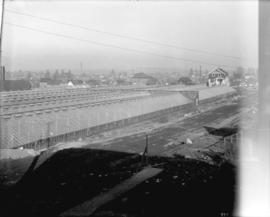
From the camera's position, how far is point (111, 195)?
4172 millimetres

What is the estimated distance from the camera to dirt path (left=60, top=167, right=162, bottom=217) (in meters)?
3.66

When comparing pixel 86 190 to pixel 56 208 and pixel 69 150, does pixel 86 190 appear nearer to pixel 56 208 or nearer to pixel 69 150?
pixel 56 208

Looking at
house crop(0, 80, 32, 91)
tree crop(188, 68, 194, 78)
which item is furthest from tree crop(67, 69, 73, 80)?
tree crop(188, 68, 194, 78)

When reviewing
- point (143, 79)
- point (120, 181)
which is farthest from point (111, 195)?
point (143, 79)

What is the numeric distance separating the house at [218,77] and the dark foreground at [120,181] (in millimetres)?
1167

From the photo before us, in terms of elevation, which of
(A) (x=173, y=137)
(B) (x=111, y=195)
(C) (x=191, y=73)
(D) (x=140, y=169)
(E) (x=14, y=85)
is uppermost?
(C) (x=191, y=73)

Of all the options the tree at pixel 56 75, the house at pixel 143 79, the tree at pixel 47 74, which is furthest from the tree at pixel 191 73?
the tree at pixel 47 74

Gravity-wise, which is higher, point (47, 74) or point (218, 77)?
point (47, 74)

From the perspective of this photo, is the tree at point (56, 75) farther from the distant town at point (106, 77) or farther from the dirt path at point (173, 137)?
the dirt path at point (173, 137)

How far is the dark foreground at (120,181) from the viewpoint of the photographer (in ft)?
12.0

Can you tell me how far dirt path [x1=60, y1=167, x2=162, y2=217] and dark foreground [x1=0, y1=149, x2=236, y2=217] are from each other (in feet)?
0.30

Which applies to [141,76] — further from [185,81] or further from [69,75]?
[69,75]

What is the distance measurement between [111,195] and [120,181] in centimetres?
59

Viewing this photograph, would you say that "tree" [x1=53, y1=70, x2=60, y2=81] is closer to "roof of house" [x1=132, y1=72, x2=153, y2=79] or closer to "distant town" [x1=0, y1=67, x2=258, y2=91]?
"distant town" [x1=0, y1=67, x2=258, y2=91]
